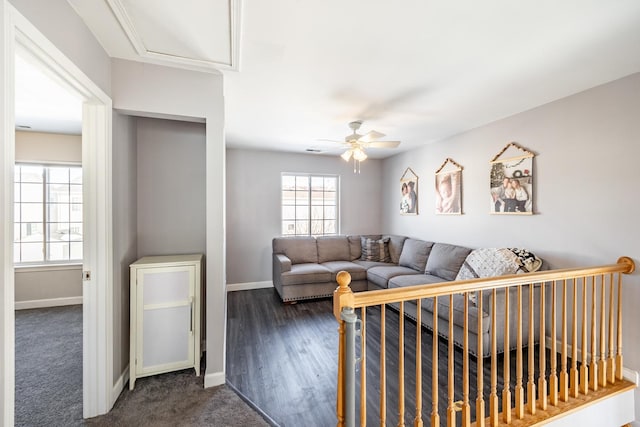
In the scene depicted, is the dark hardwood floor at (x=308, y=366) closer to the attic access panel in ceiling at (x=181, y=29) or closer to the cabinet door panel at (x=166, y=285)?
the cabinet door panel at (x=166, y=285)

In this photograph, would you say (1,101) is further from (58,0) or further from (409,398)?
(409,398)

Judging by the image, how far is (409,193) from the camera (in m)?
4.79

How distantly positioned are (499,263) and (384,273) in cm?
151

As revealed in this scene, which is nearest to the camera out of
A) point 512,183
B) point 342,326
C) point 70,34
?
point 342,326

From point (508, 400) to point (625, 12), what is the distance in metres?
2.40

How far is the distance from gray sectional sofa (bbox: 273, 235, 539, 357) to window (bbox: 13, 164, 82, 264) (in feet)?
10.2

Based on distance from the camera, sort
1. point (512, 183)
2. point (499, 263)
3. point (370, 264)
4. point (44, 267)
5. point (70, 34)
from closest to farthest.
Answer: point (70, 34) → point (499, 263) → point (512, 183) → point (44, 267) → point (370, 264)

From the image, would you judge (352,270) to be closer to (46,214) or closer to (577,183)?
(577,183)

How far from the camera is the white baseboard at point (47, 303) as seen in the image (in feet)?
11.8

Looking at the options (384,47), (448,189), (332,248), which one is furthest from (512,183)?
(332,248)

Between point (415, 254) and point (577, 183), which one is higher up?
point (577, 183)

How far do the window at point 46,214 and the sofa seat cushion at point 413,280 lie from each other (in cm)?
471

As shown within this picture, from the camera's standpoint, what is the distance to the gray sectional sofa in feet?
8.57

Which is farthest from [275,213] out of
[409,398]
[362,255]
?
[409,398]
